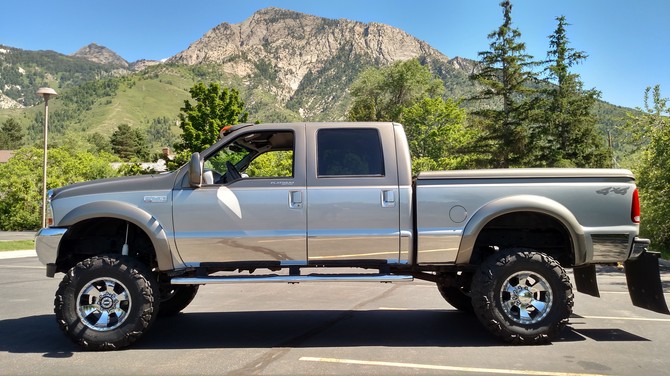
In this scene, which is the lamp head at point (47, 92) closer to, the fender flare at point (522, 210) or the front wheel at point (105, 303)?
the front wheel at point (105, 303)

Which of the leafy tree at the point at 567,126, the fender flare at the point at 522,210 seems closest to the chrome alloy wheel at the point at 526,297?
the fender flare at the point at 522,210

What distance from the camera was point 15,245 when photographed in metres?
21.1

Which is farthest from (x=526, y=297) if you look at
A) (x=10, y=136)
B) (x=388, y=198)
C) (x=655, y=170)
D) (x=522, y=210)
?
(x=10, y=136)

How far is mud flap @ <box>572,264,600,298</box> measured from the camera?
6.52 metres

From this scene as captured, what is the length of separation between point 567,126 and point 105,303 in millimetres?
36213

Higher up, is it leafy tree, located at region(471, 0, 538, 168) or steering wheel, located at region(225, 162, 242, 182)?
leafy tree, located at region(471, 0, 538, 168)

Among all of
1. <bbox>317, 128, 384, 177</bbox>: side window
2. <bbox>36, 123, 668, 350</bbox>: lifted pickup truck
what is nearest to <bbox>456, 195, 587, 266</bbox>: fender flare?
<bbox>36, 123, 668, 350</bbox>: lifted pickup truck

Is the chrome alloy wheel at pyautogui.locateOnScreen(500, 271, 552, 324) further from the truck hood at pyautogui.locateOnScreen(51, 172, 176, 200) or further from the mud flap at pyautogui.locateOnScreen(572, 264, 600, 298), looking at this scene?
the truck hood at pyautogui.locateOnScreen(51, 172, 176, 200)

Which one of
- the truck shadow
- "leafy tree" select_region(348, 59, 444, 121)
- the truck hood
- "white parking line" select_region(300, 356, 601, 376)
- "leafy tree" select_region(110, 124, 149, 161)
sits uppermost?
"leafy tree" select_region(348, 59, 444, 121)

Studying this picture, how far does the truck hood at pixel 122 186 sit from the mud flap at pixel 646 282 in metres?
5.11

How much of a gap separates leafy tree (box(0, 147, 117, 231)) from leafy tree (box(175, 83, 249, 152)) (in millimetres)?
7604

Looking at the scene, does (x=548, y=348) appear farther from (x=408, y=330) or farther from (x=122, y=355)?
(x=122, y=355)

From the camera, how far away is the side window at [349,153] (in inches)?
234

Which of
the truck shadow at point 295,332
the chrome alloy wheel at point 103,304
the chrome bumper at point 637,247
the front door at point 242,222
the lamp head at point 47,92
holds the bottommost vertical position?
the truck shadow at point 295,332
